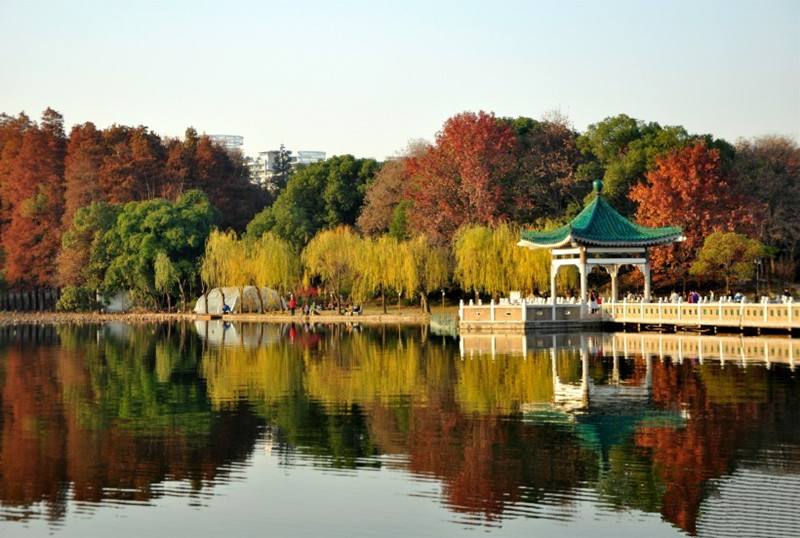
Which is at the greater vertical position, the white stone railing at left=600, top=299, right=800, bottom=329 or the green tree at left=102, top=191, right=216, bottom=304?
the green tree at left=102, top=191, right=216, bottom=304

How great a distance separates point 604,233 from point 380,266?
47.6 feet

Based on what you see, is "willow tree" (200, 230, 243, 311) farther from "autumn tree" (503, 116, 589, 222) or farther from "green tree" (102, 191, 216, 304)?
"autumn tree" (503, 116, 589, 222)

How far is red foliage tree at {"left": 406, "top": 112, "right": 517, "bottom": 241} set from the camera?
5747 centimetres

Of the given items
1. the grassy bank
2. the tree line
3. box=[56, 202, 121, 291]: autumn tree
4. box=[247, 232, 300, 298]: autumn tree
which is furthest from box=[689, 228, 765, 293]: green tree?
box=[56, 202, 121, 291]: autumn tree

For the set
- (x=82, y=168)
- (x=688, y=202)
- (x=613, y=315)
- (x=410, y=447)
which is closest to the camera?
(x=410, y=447)

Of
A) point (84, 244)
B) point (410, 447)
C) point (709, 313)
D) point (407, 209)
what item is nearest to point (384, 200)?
point (407, 209)

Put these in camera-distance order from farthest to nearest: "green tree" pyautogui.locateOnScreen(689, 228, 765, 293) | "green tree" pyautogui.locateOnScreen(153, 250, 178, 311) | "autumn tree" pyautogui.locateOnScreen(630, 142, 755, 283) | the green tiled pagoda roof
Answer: "green tree" pyautogui.locateOnScreen(153, 250, 178, 311), "autumn tree" pyautogui.locateOnScreen(630, 142, 755, 283), "green tree" pyautogui.locateOnScreen(689, 228, 765, 293), the green tiled pagoda roof

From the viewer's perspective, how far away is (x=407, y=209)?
2410 inches

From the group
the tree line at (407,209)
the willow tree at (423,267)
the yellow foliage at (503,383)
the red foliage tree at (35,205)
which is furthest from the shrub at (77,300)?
the yellow foliage at (503,383)

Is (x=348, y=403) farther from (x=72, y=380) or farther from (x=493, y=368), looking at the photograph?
(x=72, y=380)

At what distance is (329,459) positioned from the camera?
54.9ft

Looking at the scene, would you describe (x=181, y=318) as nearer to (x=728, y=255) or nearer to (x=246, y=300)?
(x=246, y=300)

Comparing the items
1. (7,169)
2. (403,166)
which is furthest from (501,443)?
(7,169)

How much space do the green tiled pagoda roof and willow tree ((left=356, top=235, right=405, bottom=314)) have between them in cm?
1110
